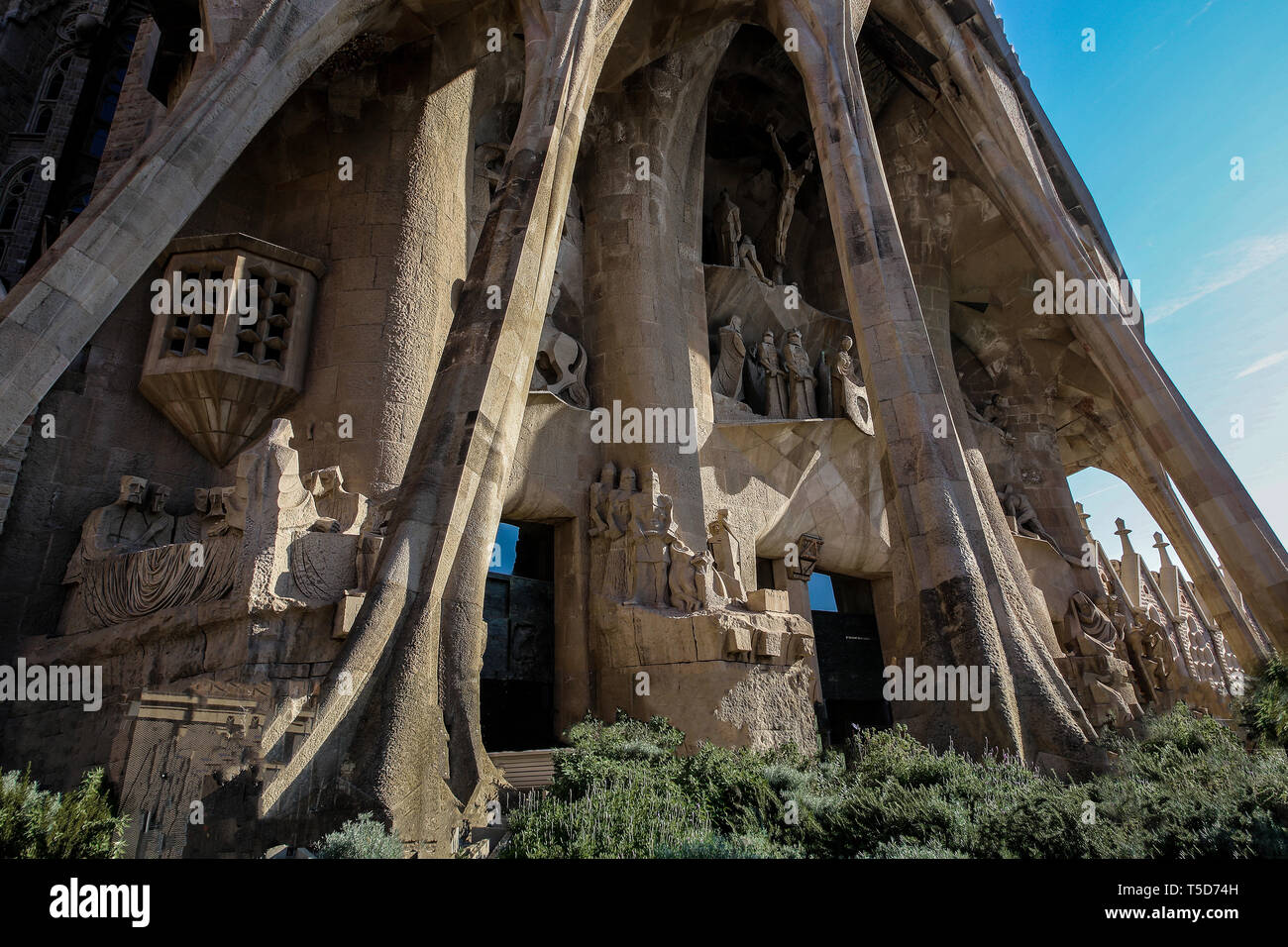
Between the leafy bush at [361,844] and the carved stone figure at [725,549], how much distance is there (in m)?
6.26

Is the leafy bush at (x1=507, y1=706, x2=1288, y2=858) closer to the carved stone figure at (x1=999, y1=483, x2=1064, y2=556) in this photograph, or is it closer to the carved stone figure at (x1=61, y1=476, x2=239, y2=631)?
the carved stone figure at (x1=61, y1=476, x2=239, y2=631)

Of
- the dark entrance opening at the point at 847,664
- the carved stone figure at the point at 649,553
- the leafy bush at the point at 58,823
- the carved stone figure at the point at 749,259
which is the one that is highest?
the carved stone figure at the point at 749,259

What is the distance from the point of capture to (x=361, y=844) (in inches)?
159

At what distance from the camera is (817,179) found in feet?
59.6

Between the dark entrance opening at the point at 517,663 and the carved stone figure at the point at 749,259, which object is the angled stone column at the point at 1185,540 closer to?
the carved stone figure at the point at 749,259

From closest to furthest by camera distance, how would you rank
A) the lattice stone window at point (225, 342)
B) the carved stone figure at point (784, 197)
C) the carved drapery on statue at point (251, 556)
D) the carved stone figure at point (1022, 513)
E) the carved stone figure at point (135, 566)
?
the carved drapery on statue at point (251, 556) < the carved stone figure at point (135, 566) < the lattice stone window at point (225, 342) < the carved stone figure at point (784, 197) < the carved stone figure at point (1022, 513)

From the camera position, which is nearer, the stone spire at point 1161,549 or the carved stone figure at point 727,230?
the carved stone figure at point 727,230

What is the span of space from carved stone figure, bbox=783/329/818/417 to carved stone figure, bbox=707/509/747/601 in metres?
4.01

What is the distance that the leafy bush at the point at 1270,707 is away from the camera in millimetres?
6340

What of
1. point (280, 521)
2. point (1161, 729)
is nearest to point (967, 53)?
point (1161, 729)

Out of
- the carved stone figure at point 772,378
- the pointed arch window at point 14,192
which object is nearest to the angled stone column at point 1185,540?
the carved stone figure at point 772,378

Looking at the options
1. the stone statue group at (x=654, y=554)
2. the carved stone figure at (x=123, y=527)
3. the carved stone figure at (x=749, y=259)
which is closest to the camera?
the carved stone figure at (x=123, y=527)

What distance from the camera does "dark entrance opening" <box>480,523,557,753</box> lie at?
1094 centimetres
